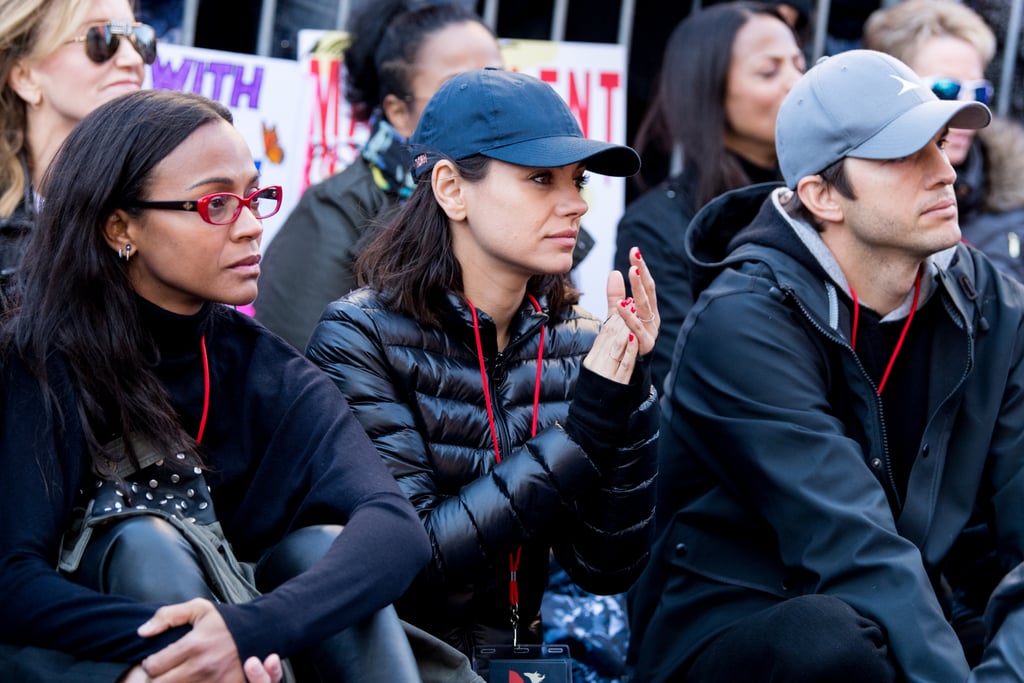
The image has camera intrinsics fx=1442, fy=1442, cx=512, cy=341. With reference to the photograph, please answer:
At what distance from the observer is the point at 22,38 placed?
13.6 ft

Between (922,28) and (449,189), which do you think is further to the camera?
(922,28)

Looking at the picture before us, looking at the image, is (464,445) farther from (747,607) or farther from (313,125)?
(313,125)

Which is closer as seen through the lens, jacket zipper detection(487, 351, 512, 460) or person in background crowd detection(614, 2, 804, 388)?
jacket zipper detection(487, 351, 512, 460)

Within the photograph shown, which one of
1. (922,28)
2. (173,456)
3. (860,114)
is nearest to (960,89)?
(922,28)

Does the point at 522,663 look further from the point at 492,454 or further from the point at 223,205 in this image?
the point at 223,205

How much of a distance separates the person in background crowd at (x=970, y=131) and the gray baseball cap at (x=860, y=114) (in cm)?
156

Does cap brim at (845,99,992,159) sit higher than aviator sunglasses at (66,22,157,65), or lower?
lower

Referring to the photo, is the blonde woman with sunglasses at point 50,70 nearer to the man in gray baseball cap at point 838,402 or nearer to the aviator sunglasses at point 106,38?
the aviator sunglasses at point 106,38

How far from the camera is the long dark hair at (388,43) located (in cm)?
505

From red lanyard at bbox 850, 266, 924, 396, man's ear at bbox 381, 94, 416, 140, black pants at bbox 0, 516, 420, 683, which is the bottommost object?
black pants at bbox 0, 516, 420, 683

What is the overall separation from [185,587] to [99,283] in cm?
77

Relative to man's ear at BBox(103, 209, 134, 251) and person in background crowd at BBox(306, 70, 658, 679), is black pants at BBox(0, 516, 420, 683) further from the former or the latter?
man's ear at BBox(103, 209, 134, 251)

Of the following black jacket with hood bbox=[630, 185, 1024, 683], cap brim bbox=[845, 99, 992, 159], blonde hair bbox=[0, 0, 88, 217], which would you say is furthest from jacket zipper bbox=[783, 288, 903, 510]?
blonde hair bbox=[0, 0, 88, 217]

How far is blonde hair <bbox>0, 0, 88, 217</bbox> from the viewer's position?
4137mm
